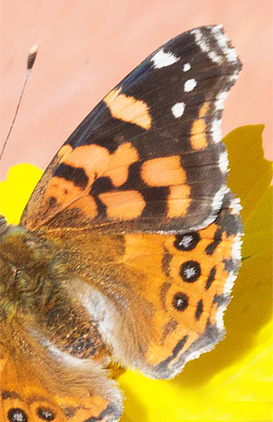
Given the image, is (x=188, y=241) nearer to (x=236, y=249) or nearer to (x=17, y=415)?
(x=236, y=249)

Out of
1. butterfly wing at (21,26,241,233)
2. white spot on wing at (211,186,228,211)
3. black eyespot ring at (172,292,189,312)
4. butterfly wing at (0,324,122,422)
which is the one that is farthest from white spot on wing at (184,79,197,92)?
butterfly wing at (0,324,122,422)

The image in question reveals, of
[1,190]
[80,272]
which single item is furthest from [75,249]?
[1,190]

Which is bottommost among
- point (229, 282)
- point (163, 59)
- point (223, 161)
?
point (229, 282)

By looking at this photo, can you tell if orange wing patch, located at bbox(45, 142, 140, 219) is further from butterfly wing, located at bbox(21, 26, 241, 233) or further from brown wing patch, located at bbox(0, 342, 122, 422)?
brown wing patch, located at bbox(0, 342, 122, 422)

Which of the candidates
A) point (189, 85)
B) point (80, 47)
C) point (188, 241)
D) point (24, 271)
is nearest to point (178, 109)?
point (189, 85)

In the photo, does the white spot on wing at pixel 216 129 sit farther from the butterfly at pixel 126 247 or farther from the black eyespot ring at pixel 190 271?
the black eyespot ring at pixel 190 271

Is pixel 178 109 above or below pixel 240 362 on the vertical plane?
above

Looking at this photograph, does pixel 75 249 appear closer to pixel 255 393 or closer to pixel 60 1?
pixel 255 393
